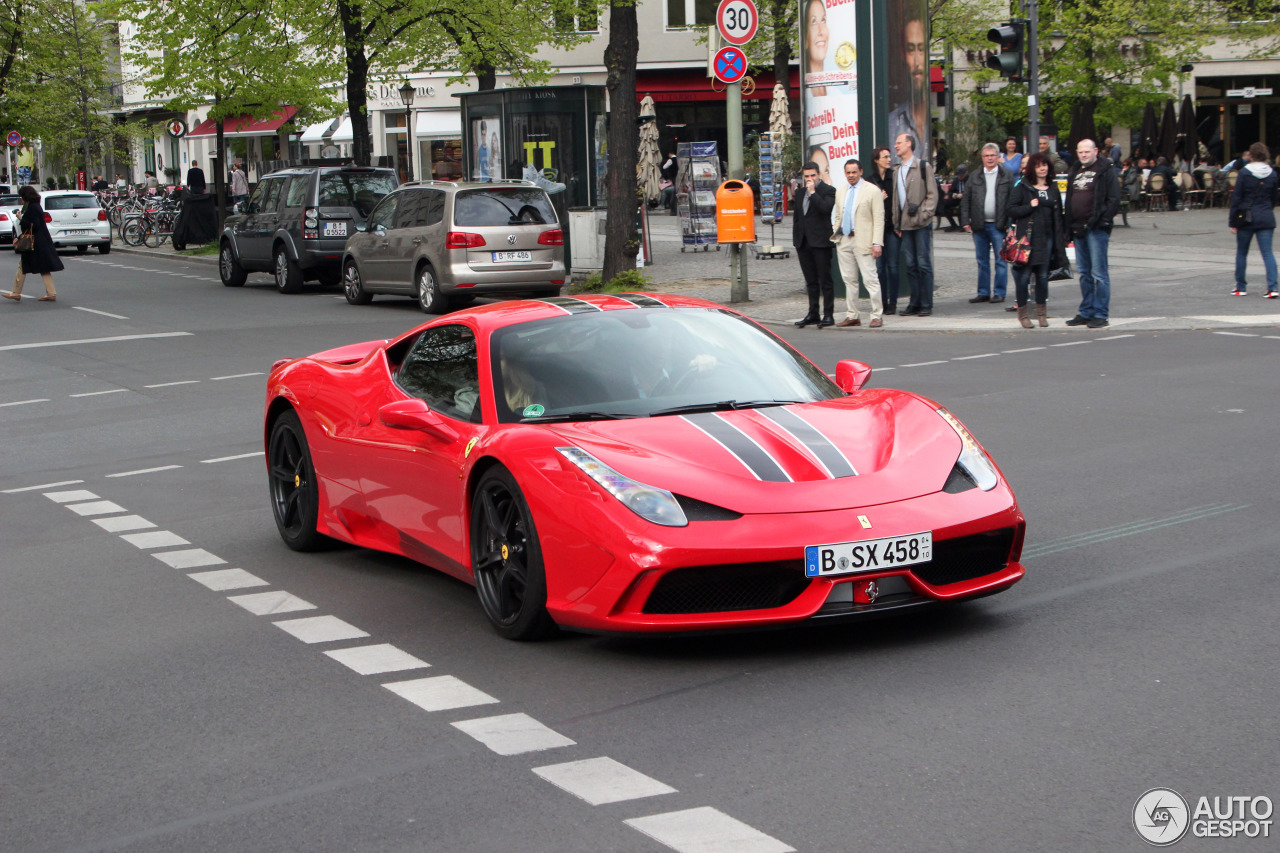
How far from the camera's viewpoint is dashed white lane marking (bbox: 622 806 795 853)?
12.5 ft

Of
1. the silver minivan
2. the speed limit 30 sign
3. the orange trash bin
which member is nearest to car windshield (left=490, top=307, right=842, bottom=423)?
the orange trash bin

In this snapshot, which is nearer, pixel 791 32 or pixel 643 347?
pixel 643 347

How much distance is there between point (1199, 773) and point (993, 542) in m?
1.63

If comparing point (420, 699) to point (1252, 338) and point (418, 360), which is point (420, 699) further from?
point (1252, 338)

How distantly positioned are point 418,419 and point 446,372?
1.61ft

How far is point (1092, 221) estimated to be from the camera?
16234mm

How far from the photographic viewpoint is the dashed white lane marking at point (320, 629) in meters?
6.17

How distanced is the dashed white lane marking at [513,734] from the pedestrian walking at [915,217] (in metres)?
14.1

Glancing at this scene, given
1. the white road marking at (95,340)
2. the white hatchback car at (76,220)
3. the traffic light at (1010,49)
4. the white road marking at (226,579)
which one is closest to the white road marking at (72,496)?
the white road marking at (226,579)

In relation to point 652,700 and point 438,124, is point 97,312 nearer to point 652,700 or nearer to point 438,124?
point 652,700

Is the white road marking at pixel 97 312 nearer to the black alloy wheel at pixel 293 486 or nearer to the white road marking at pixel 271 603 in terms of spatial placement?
the black alloy wheel at pixel 293 486

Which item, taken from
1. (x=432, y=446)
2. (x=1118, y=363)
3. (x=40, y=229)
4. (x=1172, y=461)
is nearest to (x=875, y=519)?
(x=432, y=446)

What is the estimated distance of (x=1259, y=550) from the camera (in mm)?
6840

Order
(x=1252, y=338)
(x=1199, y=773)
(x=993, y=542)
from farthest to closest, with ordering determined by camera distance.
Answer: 1. (x=1252, y=338)
2. (x=993, y=542)
3. (x=1199, y=773)
